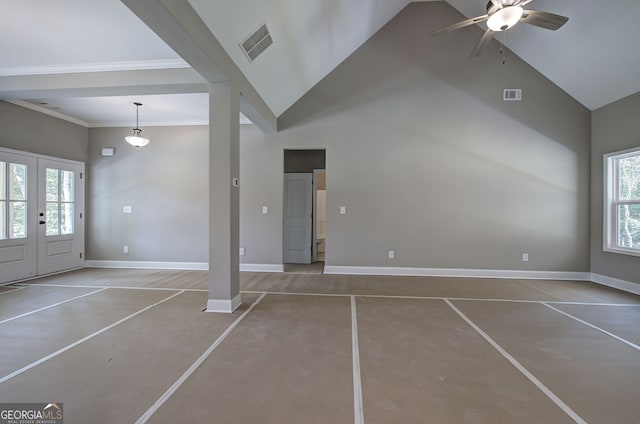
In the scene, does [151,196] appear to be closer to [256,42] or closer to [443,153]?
[256,42]

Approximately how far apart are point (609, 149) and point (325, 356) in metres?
5.68

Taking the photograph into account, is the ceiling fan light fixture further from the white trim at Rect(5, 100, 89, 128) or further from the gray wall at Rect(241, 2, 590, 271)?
the white trim at Rect(5, 100, 89, 128)

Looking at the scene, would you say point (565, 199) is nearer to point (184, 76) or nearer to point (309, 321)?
point (309, 321)

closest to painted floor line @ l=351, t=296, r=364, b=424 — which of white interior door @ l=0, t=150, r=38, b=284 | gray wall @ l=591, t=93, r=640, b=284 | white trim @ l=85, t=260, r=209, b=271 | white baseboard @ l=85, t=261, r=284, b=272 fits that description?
→ white baseboard @ l=85, t=261, r=284, b=272

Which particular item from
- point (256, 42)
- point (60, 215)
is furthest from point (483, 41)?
point (60, 215)

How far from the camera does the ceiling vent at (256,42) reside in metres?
3.05

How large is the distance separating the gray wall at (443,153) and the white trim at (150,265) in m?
1.66

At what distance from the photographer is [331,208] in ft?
17.1

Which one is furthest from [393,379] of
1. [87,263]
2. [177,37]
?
[87,263]

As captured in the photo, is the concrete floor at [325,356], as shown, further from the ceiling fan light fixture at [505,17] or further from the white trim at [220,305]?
the ceiling fan light fixture at [505,17]

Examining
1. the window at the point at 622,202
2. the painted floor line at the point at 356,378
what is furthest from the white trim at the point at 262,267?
the window at the point at 622,202

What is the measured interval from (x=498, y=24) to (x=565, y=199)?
3.73m

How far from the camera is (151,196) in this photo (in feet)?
18.6

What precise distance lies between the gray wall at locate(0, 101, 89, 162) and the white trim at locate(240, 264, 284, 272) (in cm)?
410
